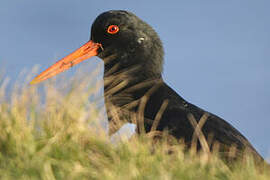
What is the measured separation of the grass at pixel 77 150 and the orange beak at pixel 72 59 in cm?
146

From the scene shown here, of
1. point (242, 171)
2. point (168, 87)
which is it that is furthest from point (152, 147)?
point (168, 87)

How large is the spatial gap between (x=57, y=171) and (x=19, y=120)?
67cm

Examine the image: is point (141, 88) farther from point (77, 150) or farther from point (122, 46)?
point (77, 150)

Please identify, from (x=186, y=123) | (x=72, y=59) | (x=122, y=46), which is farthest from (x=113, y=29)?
(x=186, y=123)

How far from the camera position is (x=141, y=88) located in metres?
5.52

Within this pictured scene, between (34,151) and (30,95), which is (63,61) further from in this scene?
(34,151)

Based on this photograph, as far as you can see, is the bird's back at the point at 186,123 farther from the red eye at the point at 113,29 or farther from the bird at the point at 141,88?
the red eye at the point at 113,29

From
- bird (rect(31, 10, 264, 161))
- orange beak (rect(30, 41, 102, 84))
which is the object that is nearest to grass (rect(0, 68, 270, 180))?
bird (rect(31, 10, 264, 161))

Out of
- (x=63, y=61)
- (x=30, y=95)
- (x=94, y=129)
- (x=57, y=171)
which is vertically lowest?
(x=57, y=171)

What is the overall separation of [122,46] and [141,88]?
0.88 metres

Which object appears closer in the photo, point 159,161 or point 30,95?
point 159,161

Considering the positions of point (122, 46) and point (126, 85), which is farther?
point (122, 46)

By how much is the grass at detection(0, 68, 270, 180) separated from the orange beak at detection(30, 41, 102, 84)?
1.46m

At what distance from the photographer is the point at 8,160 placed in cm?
378
